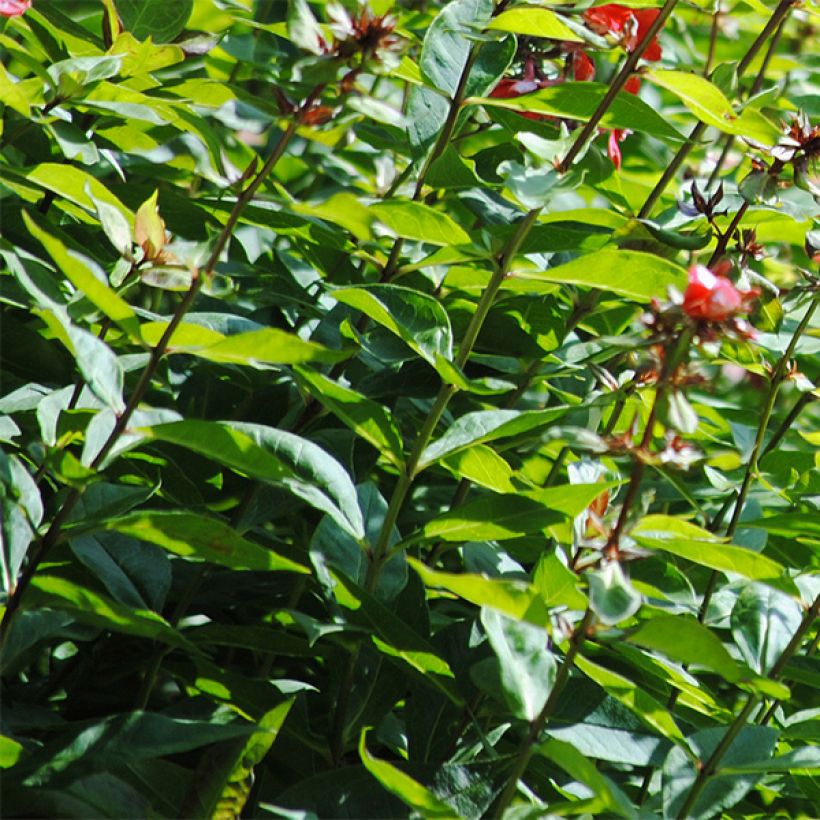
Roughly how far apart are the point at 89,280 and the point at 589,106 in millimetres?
582

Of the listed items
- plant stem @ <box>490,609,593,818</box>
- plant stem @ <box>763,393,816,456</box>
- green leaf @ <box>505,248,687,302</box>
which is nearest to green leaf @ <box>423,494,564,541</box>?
plant stem @ <box>490,609,593,818</box>

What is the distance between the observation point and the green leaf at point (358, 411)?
1.09 meters

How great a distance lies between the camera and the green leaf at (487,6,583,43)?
1137mm

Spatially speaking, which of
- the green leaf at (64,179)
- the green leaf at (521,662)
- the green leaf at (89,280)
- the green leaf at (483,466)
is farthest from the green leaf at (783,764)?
the green leaf at (64,179)

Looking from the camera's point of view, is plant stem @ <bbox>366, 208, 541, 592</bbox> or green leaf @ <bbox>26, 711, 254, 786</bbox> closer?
green leaf @ <bbox>26, 711, 254, 786</bbox>

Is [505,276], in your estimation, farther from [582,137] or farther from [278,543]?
[278,543]

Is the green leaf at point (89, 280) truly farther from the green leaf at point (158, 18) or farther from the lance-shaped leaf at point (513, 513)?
the green leaf at point (158, 18)

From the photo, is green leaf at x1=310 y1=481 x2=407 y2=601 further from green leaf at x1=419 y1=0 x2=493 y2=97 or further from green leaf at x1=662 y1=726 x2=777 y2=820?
green leaf at x1=419 y1=0 x2=493 y2=97

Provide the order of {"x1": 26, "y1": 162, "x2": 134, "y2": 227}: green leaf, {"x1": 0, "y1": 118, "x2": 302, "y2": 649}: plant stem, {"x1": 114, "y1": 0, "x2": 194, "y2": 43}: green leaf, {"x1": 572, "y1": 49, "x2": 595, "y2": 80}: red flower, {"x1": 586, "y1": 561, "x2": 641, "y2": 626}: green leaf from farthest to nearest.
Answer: {"x1": 114, "y1": 0, "x2": 194, "y2": 43}: green leaf
{"x1": 572, "y1": 49, "x2": 595, "y2": 80}: red flower
{"x1": 26, "y1": 162, "x2": 134, "y2": 227}: green leaf
{"x1": 0, "y1": 118, "x2": 302, "y2": 649}: plant stem
{"x1": 586, "y1": 561, "x2": 641, "y2": 626}: green leaf

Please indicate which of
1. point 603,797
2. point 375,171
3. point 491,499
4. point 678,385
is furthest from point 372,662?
point 375,171

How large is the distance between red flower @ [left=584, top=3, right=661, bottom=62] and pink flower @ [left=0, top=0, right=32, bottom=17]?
637 mm

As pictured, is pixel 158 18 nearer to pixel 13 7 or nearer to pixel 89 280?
pixel 13 7

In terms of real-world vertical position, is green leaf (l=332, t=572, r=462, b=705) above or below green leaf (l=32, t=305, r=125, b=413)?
below

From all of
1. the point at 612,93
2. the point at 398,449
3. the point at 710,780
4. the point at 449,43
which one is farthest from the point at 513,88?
the point at 710,780
